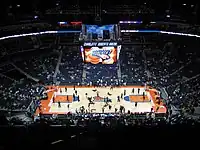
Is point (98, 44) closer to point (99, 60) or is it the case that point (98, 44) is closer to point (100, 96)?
point (99, 60)

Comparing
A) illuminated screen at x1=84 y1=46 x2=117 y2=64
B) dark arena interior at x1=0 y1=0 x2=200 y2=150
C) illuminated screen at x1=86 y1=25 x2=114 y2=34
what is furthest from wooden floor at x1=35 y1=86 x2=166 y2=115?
illuminated screen at x1=86 y1=25 x2=114 y2=34

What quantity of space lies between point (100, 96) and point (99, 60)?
4215 millimetres

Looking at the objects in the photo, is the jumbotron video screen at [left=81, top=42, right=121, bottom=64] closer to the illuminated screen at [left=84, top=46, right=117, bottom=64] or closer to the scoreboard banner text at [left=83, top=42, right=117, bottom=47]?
the illuminated screen at [left=84, top=46, right=117, bottom=64]

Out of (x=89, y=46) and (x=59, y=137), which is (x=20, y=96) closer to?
Result: (x=89, y=46)

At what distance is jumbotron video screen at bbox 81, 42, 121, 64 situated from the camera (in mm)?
29547

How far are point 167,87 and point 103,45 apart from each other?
6820 mm

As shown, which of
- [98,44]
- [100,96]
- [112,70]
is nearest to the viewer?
[100,96]

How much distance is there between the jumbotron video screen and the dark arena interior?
0.30 ft

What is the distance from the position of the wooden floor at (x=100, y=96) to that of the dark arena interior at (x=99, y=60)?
8 cm

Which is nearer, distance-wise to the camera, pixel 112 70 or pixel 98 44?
pixel 98 44

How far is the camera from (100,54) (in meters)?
30.0

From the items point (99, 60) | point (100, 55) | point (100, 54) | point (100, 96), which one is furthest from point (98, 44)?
point (100, 96)

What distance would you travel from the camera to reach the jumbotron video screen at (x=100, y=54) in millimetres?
29547

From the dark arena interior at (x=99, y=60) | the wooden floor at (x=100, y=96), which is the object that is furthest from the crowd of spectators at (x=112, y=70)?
the wooden floor at (x=100, y=96)
